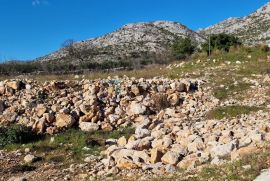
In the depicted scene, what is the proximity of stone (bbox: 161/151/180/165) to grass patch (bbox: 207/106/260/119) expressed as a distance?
5046 millimetres

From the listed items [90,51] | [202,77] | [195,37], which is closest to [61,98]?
[202,77]

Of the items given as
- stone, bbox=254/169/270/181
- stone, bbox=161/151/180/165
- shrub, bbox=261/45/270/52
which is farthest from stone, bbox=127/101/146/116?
shrub, bbox=261/45/270/52

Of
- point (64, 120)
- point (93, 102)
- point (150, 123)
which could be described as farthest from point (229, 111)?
point (64, 120)

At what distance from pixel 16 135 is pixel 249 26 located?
75.6 meters

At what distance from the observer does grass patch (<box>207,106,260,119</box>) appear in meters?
16.0

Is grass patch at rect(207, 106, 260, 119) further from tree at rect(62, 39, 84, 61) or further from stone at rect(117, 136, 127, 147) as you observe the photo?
tree at rect(62, 39, 84, 61)

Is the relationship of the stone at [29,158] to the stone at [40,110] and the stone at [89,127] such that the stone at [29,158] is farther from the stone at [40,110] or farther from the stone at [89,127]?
the stone at [40,110]

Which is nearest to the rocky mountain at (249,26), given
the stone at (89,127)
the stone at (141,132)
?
the stone at (89,127)

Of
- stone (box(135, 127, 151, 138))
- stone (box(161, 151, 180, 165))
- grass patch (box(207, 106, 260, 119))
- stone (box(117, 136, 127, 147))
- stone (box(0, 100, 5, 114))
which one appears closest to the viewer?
stone (box(161, 151, 180, 165))

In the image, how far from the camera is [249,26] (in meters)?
85.5

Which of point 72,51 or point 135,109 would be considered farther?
point 72,51

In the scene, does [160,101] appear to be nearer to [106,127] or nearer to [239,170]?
[106,127]

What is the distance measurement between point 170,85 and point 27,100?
5997 millimetres

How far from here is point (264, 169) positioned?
8133mm
